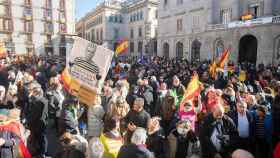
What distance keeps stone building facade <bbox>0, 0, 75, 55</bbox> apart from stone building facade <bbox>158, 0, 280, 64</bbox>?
18.6m

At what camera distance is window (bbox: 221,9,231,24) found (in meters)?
26.2

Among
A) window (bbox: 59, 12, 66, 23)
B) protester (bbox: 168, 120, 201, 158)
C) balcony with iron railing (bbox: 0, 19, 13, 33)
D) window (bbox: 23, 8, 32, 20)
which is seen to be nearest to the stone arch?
protester (bbox: 168, 120, 201, 158)

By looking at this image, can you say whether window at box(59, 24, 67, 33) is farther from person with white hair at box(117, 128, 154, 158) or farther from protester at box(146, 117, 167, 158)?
person with white hair at box(117, 128, 154, 158)

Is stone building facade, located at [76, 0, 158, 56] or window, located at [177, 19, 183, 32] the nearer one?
window, located at [177, 19, 183, 32]

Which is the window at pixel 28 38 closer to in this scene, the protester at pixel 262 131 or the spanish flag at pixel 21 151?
the spanish flag at pixel 21 151

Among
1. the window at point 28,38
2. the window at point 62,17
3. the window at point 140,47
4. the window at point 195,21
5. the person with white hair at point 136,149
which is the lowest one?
the person with white hair at point 136,149

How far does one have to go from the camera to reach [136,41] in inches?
1956

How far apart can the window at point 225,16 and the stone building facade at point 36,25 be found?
28380mm

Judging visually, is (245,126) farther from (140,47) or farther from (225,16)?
(140,47)

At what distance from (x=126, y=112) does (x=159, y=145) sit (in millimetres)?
803

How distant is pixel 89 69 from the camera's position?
4539 millimetres

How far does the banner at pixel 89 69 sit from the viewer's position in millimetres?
4449

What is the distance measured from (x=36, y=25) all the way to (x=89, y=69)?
41.7 metres

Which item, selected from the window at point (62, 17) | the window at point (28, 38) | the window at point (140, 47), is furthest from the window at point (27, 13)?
the window at point (140, 47)
